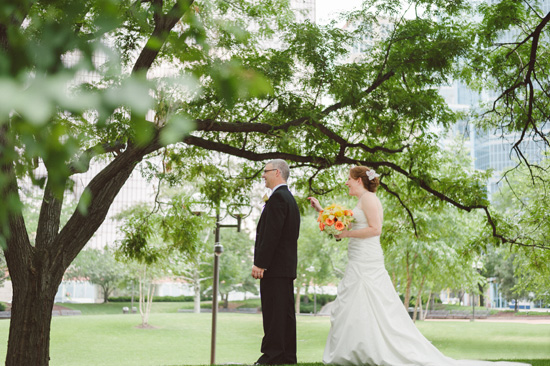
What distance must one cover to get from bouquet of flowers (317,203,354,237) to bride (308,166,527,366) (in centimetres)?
10

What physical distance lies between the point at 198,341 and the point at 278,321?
28596mm

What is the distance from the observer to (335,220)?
238 inches

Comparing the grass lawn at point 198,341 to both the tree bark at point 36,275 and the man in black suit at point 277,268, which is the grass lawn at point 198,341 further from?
the man in black suit at point 277,268

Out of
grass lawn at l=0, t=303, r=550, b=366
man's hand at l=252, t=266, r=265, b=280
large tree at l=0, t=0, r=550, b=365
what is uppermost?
large tree at l=0, t=0, r=550, b=365

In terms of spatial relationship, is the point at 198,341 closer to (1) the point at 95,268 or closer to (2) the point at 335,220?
(1) the point at 95,268

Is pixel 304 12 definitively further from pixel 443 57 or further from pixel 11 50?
pixel 11 50

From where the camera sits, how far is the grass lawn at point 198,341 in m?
27.2

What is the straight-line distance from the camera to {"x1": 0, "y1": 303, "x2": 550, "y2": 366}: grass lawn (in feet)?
89.2

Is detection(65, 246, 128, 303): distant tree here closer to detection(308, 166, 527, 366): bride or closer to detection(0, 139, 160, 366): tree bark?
detection(0, 139, 160, 366): tree bark

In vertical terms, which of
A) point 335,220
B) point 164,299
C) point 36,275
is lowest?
point 164,299

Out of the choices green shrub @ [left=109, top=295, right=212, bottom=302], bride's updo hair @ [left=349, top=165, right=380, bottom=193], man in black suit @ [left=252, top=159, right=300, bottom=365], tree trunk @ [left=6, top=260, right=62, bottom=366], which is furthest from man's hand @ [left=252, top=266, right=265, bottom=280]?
green shrub @ [left=109, top=295, right=212, bottom=302]

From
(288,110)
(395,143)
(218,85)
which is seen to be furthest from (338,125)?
(218,85)

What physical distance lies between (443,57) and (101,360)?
890 inches

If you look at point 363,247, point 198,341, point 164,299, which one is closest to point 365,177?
point 363,247
